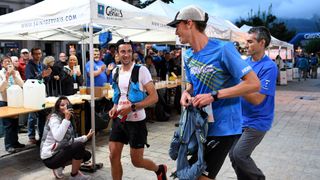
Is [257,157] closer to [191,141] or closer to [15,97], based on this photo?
[191,141]

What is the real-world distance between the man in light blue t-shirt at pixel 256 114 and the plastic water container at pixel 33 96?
3.41m

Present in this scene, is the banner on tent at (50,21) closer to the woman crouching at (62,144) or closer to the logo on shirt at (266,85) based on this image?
the woman crouching at (62,144)

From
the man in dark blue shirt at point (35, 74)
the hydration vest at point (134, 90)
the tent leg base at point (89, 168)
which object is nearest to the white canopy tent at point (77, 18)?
the tent leg base at point (89, 168)

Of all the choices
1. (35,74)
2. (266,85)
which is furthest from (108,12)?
(266,85)

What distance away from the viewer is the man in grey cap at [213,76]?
2.36 metres

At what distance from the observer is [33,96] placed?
5.53 m

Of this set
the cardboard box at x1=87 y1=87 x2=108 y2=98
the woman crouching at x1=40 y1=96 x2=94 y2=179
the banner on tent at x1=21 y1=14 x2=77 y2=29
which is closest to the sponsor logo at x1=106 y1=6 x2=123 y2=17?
the banner on tent at x1=21 y1=14 x2=77 y2=29

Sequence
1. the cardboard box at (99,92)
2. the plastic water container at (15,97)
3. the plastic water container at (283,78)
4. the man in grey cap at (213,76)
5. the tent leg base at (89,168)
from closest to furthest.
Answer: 1. the man in grey cap at (213,76)
2. the tent leg base at (89,168)
3. the plastic water container at (15,97)
4. the cardboard box at (99,92)
5. the plastic water container at (283,78)

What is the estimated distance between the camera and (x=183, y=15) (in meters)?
2.39

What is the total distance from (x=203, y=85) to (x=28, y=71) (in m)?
5.44

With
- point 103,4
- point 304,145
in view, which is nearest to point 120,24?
point 103,4

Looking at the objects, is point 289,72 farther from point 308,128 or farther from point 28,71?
point 28,71

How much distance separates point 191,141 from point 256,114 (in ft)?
3.72

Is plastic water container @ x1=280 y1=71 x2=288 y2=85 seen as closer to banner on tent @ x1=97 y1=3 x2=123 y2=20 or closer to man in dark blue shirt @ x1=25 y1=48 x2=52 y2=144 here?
man in dark blue shirt @ x1=25 y1=48 x2=52 y2=144
